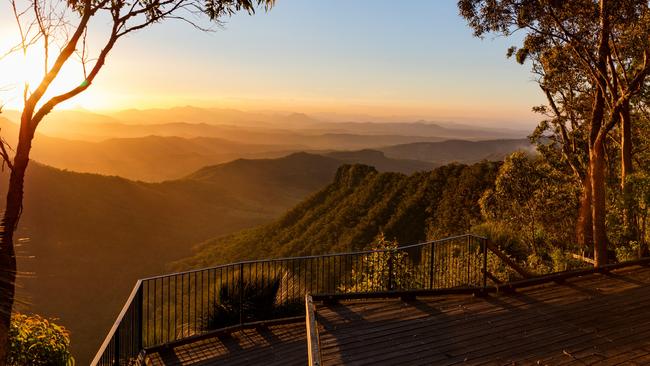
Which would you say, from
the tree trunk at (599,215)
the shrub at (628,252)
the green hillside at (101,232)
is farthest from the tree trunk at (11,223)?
the green hillside at (101,232)

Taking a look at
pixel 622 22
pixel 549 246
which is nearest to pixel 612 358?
pixel 622 22

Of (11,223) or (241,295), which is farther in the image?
(241,295)

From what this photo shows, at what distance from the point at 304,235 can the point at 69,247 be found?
51.6 m

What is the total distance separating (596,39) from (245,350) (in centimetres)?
1339

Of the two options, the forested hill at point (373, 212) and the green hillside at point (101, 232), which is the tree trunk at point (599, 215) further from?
the green hillside at point (101, 232)

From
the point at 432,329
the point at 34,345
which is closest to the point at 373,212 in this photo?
the point at 432,329

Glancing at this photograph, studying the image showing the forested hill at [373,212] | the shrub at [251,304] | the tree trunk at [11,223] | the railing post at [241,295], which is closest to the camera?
the tree trunk at [11,223]

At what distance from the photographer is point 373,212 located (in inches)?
2005

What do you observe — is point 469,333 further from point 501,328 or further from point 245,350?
point 245,350

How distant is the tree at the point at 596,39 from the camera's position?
40.1 feet

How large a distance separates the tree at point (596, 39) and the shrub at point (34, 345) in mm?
12360

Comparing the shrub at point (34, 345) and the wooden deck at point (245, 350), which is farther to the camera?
the wooden deck at point (245, 350)

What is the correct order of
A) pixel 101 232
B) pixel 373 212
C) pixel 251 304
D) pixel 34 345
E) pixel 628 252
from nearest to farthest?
1. pixel 34 345
2. pixel 251 304
3. pixel 628 252
4. pixel 373 212
5. pixel 101 232

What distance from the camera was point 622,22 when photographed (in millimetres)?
13141
